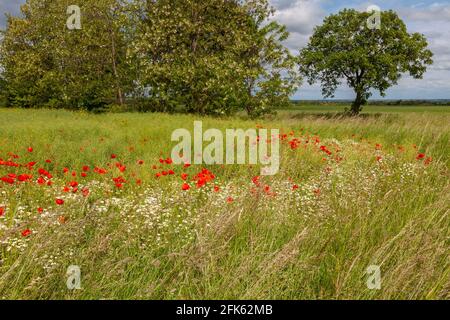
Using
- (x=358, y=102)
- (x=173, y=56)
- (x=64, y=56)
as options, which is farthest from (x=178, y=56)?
(x=358, y=102)

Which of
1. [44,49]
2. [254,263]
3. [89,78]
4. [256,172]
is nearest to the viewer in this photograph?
[254,263]

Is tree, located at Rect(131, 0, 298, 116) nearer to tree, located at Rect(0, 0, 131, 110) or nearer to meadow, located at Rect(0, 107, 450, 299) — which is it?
tree, located at Rect(0, 0, 131, 110)

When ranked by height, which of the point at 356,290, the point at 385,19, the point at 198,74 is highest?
the point at 385,19

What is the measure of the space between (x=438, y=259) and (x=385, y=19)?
35.0m

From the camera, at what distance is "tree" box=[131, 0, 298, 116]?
763 inches

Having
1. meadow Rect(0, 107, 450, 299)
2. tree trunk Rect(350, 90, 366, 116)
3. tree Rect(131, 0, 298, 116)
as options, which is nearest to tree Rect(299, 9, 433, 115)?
tree trunk Rect(350, 90, 366, 116)

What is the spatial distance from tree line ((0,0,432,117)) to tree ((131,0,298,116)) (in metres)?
0.06

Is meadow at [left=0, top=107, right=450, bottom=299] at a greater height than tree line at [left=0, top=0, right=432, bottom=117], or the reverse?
tree line at [left=0, top=0, right=432, bottom=117]

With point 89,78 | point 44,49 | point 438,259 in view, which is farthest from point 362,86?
point 438,259

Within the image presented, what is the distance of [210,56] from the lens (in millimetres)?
19969

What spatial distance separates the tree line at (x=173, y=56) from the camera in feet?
64.8

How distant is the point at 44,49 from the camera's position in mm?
27594

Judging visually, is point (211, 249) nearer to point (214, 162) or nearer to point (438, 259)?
point (438, 259)

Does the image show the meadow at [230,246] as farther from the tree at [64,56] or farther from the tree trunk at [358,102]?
the tree trunk at [358,102]
